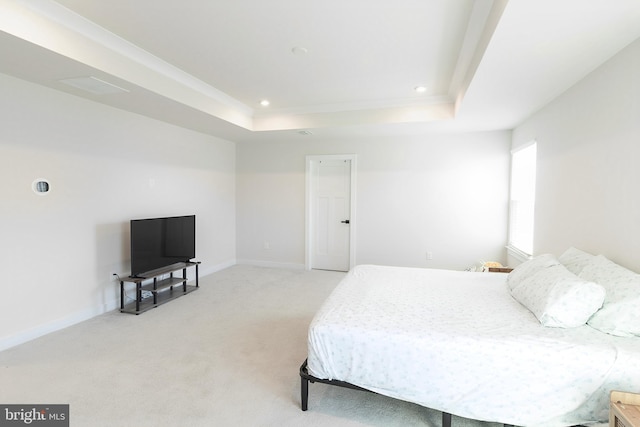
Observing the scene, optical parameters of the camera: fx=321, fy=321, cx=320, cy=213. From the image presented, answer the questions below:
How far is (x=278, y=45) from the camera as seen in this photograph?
2.75m

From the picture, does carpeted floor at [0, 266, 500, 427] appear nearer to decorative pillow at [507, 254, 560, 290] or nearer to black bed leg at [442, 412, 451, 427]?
black bed leg at [442, 412, 451, 427]

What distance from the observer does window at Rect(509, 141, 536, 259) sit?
3.95 metres

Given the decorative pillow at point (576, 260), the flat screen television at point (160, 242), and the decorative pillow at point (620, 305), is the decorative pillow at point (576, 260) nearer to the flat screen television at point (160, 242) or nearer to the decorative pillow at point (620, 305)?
the decorative pillow at point (620, 305)

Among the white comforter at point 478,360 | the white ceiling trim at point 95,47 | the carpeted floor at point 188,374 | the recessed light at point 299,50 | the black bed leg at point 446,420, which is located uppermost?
the recessed light at point 299,50

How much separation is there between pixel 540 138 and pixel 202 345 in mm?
4069

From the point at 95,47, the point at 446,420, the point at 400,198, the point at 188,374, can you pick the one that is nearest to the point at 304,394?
the point at 446,420

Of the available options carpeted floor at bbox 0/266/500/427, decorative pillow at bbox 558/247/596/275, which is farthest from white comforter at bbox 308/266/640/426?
decorative pillow at bbox 558/247/596/275

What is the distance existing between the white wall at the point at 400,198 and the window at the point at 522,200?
0.63ft

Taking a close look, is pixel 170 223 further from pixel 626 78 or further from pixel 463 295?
pixel 626 78

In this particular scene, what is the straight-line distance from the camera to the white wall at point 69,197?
2.84m

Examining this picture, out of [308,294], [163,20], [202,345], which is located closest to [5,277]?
[202,345]

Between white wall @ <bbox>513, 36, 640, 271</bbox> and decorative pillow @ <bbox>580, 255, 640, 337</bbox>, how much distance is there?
0.22 meters

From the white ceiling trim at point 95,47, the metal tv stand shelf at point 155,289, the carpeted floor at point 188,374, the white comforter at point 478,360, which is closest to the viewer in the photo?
the white comforter at point 478,360

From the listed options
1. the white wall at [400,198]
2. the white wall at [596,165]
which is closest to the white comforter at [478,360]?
the white wall at [596,165]
